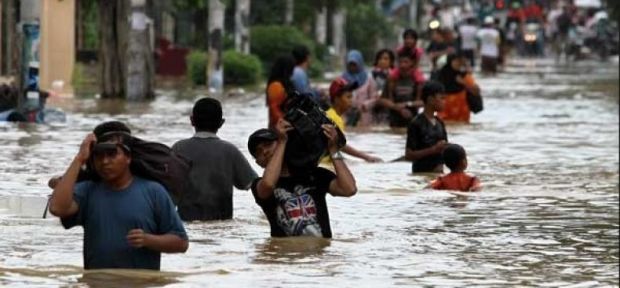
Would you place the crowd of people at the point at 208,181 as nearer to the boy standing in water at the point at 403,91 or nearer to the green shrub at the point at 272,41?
the boy standing in water at the point at 403,91

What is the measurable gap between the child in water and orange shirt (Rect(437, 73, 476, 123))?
33.8 ft

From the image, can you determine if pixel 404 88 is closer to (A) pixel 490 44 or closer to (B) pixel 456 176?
(B) pixel 456 176

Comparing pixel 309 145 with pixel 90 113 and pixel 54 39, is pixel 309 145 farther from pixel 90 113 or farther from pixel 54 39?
pixel 54 39

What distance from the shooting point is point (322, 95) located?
25062 millimetres

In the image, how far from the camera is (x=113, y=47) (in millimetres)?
34688

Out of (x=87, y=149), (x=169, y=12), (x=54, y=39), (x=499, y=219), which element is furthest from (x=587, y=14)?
(x=87, y=149)

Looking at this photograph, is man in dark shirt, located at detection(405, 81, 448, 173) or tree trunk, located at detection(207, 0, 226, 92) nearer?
man in dark shirt, located at detection(405, 81, 448, 173)

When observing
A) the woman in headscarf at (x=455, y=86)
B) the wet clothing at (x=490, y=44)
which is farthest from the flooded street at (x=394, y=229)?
the wet clothing at (x=490, y=44)

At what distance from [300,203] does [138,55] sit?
833 inches

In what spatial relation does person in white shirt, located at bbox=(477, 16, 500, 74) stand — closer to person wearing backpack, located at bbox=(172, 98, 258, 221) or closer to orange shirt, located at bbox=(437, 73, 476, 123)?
orange shirt, located at bbox=(437, 73, 476, 123)

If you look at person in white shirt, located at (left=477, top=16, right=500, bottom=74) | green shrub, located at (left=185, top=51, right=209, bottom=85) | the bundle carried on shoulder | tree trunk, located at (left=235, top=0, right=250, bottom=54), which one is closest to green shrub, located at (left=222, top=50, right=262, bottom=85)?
green shrub, located at (left=185, top=51, right=209, bottom=85)

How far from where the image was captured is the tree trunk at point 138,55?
3300cm

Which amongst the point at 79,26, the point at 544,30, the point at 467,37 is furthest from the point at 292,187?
the point at 544,30

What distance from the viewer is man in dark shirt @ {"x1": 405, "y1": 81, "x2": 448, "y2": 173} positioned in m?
18.4
